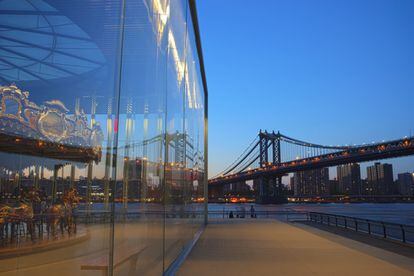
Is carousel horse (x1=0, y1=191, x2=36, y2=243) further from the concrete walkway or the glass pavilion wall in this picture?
the concrete walkway

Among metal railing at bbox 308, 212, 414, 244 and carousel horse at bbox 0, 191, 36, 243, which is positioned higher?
carousel horse at bbox 0, 191, 36, 243

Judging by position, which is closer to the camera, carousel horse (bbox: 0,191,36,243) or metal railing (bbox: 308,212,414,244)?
carousel horse (bbox: 0,191,36,243)

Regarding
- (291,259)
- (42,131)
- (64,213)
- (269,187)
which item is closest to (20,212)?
(64,213)

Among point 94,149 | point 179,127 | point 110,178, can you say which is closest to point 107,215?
point 110,178

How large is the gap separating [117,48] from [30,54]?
581 millimetres

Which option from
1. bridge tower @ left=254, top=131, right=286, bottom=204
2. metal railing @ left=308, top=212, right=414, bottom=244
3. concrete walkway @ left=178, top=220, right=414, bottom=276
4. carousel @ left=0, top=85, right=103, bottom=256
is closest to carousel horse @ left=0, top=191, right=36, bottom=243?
carousel @ left=0, top=85, right=103, bottom=256

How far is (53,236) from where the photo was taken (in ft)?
10.5

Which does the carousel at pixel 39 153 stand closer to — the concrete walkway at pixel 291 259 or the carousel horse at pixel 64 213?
the carousel horse at pixel 64 213

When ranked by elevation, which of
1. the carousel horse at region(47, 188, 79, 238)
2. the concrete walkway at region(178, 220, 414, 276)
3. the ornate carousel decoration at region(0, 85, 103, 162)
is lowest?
the concrete walkway at region(178, 220, 414, 276)

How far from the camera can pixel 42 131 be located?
2898 millimetres

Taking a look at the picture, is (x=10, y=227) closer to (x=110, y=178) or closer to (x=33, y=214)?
(x=33, y=214)

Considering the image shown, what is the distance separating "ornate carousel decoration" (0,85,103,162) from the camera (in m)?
2.85

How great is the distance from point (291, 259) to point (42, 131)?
5.78m

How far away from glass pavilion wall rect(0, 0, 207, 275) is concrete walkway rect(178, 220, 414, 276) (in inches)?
124
